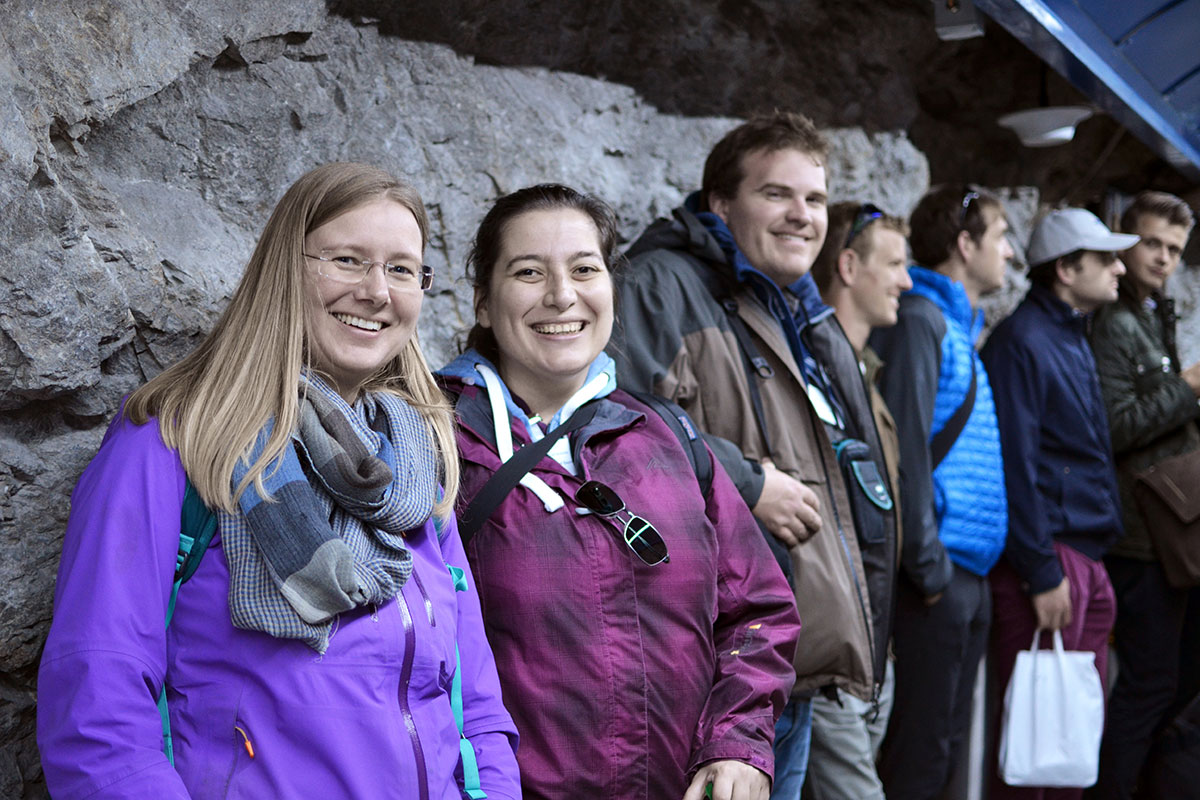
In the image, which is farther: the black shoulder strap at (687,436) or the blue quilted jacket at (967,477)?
the blue quilted jacket at (967,477)

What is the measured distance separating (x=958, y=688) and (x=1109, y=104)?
2335 mm

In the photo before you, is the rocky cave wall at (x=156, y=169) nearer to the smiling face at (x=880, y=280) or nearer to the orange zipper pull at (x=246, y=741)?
the orange zipper pull at (x=246, y=741)

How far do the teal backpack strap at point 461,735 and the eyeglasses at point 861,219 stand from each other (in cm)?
213

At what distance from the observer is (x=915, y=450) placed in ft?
10.7

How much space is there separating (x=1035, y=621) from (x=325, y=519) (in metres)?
2.92

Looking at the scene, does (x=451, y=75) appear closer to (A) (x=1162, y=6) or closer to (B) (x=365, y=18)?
(B) (x=365, y=18)

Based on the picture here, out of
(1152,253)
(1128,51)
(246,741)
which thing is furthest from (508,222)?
(1152,253)

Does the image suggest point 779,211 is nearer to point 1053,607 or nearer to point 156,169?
point 156,169

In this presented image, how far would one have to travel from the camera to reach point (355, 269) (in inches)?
69.9

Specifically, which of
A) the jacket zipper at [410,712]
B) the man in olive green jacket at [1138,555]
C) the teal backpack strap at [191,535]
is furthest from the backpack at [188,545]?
the man in olive green jacket at [1138,555]

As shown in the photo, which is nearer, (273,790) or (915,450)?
(273,790)

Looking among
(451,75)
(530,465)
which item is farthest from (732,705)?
(451,75)

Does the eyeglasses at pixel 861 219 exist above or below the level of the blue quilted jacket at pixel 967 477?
above

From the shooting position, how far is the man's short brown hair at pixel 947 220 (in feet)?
12.6
